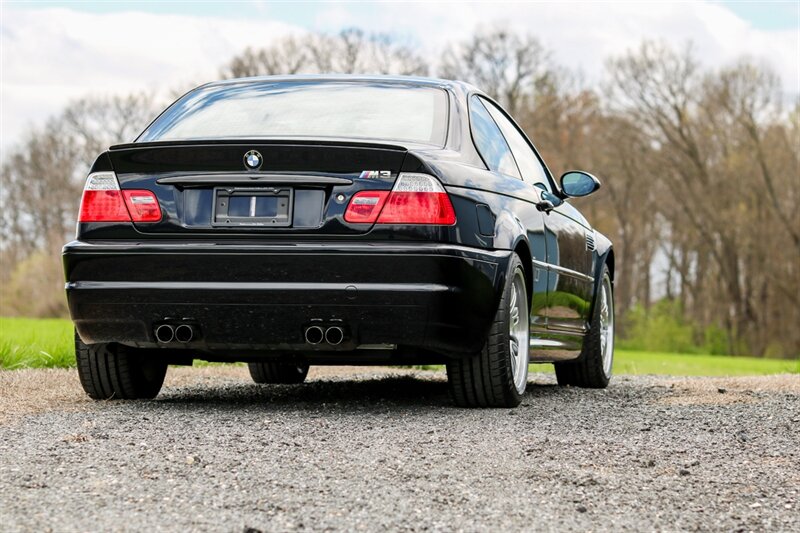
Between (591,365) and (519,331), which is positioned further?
(591,365)

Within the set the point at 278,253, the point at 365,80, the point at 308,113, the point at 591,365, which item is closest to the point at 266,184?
the point at 278,253

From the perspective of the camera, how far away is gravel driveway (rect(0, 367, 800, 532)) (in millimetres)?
3523

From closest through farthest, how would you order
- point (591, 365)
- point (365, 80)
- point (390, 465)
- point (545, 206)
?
point (390, 465), point (365, 80), point (545, 206), point (591, 365)

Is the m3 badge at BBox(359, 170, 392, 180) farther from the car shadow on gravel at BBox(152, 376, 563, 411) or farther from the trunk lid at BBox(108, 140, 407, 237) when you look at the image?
the car shadow on gravel at BBox(152, 376, 563, 411)

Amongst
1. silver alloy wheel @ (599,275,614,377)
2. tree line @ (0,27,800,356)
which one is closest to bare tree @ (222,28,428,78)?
tree line @ (0,27,800,356)

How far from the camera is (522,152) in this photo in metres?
7.50

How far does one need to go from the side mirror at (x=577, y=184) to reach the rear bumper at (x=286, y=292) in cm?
208

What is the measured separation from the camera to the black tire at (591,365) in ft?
27.7

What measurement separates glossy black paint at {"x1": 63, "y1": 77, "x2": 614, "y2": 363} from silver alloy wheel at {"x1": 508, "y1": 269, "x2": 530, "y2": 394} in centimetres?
49

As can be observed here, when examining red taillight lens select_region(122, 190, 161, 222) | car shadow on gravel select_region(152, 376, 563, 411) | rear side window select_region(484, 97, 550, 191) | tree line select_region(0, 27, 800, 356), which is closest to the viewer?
red taillight lens select_region(122, 190, 161, 222)

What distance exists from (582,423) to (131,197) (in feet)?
8.15

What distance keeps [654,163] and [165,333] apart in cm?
4085

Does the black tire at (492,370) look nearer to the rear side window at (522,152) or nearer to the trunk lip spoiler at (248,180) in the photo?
the trunk lip spoiler at (248,180)

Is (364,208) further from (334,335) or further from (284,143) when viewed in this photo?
(334,335)
